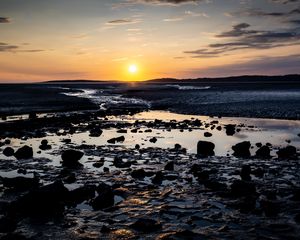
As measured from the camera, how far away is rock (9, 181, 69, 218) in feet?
38.3

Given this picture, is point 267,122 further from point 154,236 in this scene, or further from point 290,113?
point 154,236

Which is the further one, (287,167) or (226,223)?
(287,167)

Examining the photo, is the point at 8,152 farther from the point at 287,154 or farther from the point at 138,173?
the point at 287,154

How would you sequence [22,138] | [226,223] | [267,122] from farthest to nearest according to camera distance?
[267,122], [22,138], [226,223]

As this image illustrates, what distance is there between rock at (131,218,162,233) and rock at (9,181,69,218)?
105 inches

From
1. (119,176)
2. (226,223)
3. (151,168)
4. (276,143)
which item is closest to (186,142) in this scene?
(276,143)

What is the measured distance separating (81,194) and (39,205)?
1763 mm

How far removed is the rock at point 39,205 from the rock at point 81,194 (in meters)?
0.71

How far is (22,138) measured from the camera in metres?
27.9

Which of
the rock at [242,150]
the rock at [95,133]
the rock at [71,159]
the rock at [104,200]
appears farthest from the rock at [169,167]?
the rock at [95,133]

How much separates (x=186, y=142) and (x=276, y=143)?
582 cm

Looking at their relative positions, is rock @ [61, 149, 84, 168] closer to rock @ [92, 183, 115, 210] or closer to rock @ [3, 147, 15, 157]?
rock @ [3, 147, 15, 157]

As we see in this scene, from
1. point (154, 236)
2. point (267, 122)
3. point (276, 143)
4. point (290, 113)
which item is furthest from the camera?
point (290, 113)

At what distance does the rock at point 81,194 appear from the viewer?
1286cm
